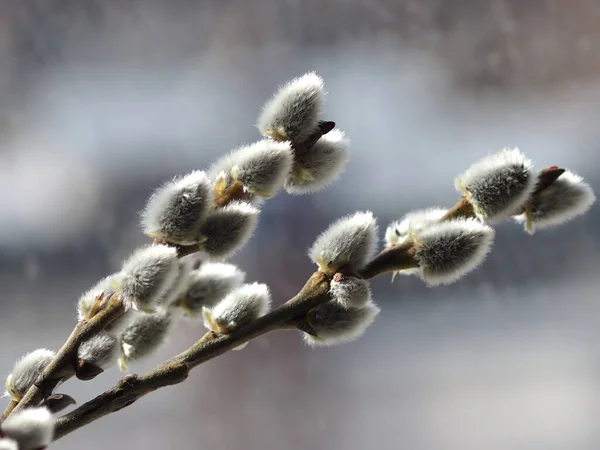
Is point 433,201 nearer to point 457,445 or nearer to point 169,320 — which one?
point 457,445

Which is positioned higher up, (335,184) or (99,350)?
(335,184)

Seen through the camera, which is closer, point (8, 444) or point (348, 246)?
point (8, 444)

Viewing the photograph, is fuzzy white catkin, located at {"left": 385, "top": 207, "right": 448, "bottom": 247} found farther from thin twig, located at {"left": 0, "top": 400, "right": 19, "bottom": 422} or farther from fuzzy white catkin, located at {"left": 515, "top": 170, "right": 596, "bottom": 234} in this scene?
thin twig, located at {"left": 0, "top": 400, "right": 19, "bottom": 422}

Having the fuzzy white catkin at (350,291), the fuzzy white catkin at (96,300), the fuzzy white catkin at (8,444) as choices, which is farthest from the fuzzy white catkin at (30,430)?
the fuzzy white catkin at (350,291)

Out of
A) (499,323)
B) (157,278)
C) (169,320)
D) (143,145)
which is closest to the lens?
(157,278)

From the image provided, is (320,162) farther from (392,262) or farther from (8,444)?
(8,444)

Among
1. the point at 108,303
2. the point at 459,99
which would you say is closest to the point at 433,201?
the point at 459,99

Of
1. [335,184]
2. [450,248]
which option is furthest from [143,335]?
[335,184]
